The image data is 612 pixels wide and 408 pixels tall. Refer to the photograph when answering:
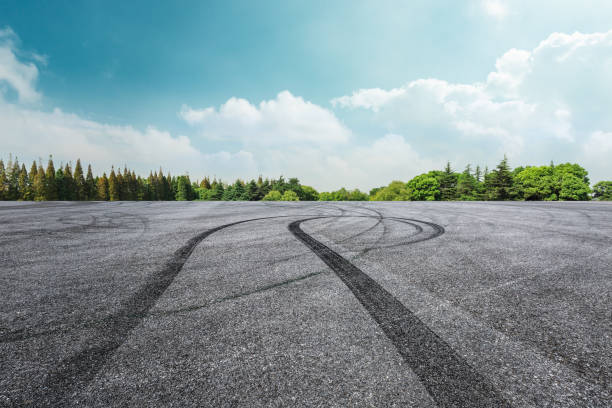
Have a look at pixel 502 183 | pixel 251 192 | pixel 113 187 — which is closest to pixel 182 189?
pixel 113 187

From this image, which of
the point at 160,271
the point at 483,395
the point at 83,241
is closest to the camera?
the point at 483,395

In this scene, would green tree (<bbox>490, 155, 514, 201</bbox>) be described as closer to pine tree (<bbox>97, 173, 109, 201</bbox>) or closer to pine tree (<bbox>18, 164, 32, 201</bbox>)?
pine tree (<bbox>97, 173, 109, 201</bbox>)

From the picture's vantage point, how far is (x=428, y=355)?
2031 mm

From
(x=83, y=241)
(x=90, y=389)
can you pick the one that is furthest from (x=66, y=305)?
(x=83, y=241)

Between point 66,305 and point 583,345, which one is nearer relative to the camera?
point 583,345

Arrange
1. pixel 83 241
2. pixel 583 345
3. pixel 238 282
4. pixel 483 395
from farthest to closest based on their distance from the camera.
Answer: pixel 83 241 < pixel 238 282 < pixel 583 345 < pixel 483 395

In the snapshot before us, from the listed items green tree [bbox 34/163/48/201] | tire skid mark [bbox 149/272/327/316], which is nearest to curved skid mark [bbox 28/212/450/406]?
tire skid mark [bbox 149/272/327/316]

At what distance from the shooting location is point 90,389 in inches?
66.5

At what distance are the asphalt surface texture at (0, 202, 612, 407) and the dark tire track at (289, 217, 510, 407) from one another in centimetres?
1

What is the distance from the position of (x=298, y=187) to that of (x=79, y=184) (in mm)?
62224

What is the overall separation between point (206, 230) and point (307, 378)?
19.5 feet

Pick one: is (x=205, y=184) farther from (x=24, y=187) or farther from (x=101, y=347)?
(x=101, y=347)

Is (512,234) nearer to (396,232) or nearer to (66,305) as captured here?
(396,232)

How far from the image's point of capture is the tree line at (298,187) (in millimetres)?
45344
